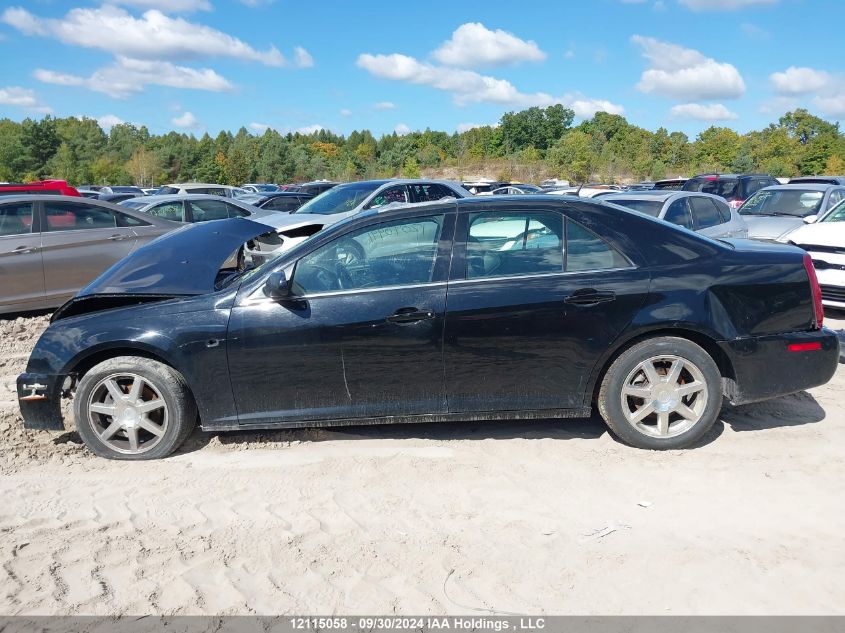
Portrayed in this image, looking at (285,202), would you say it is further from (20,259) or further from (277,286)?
(277,286)

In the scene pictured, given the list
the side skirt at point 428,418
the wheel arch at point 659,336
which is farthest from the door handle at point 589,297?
the side skirt at point 428,418

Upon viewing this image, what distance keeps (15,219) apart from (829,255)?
9.88 metres

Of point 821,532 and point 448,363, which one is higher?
point 448,363

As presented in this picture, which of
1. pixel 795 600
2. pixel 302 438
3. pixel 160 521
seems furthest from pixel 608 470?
pixel 160 521

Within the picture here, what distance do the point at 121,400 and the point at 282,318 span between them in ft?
3.82

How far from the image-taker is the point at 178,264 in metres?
4.77

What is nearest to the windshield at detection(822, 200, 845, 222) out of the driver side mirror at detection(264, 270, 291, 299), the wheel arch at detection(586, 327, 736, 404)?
the wheel arch at detection(586, 327, 736, 404)

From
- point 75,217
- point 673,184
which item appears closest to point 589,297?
point 75,217

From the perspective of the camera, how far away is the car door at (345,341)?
427 centimetres

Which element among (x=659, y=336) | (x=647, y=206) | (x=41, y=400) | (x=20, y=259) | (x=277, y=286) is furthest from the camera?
(x=647, y=206)

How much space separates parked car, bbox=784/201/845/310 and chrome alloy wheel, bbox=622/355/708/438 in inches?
189

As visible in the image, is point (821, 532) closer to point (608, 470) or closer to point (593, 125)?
point (608, 470)

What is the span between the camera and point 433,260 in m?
4.42

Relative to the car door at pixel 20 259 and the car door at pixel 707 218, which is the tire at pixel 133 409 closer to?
the car door at pixel 20 259
